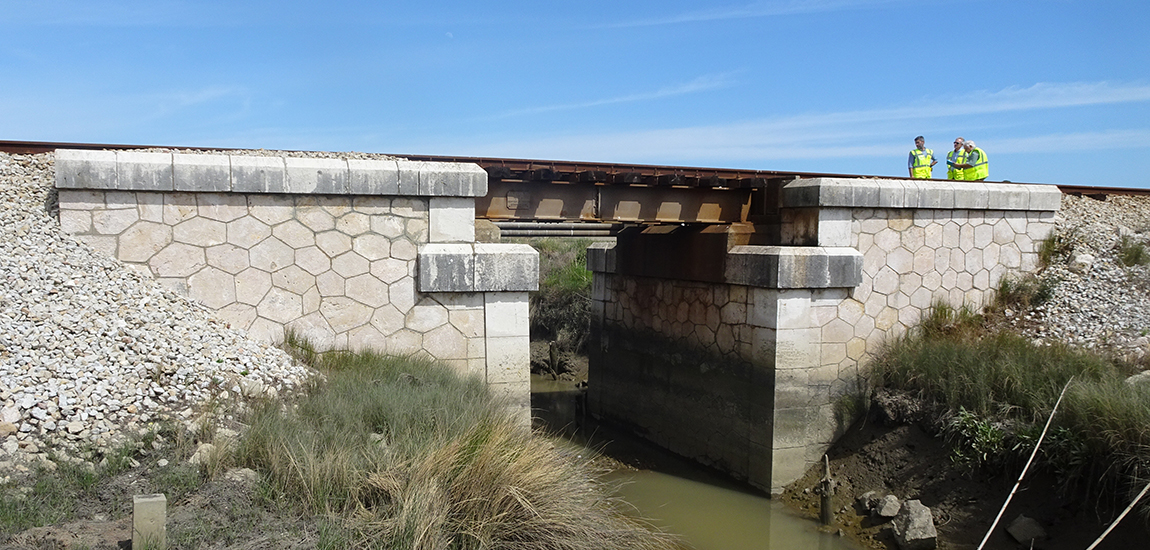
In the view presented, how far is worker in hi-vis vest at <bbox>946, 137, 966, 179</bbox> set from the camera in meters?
13.0

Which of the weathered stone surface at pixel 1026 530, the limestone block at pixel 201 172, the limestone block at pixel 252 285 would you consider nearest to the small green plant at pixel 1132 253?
the weathered stone surface at pixel 1026 530

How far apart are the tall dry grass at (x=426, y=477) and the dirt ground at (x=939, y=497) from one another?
3.53 meters

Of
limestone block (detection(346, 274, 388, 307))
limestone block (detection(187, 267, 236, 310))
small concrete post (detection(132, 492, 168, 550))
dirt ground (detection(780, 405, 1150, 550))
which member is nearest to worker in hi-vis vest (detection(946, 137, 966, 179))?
dirt ground (detection(780, 405, 1150, 550))

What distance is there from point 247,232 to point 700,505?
6011 millimetres

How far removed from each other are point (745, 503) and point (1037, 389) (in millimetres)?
3446

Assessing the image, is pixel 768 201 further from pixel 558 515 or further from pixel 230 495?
pixel 230 495

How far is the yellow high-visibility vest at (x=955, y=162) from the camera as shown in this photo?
1296cm

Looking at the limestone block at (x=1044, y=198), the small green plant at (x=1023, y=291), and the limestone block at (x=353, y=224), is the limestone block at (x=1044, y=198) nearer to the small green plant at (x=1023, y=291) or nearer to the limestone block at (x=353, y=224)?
the small green plant at (x=1023, y=291)

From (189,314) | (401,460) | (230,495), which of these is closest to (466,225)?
(189,314)

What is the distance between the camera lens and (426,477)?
5.40 meters

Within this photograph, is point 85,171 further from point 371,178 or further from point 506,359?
point 506,359

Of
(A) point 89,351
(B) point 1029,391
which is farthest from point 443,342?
(B) point 1029,391

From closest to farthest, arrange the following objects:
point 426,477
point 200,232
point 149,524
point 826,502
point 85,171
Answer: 1. point 149,524
2. point 426,477
3. point 85,171
4. point 200,232
5. point 826,502

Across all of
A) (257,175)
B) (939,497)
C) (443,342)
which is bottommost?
(939,497)
